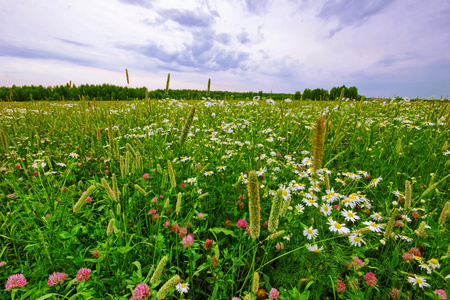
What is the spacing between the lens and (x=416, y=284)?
5.38 ft

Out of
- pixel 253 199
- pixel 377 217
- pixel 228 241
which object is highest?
pixel 253 199

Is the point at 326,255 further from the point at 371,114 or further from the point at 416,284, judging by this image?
the point at 371,114

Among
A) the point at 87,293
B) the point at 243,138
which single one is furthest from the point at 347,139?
the point at 87,293

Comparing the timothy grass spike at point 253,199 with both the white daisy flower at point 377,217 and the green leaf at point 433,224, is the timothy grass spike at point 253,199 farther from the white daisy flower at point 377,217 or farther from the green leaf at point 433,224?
the green leaf at point 433,224

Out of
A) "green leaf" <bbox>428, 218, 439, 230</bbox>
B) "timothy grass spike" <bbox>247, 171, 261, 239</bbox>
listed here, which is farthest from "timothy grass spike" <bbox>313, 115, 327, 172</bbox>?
"green leaf" <bbox>428, 218, 439, 230</bbox>

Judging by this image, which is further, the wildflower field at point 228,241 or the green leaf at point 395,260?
the green leaf at point 395,260

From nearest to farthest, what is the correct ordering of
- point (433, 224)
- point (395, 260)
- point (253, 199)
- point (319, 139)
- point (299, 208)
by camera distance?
1. point (253, 199)
2. point (319, 139)
3. point (395, 260)
4. point (433, 224)
5. point (299, 208)

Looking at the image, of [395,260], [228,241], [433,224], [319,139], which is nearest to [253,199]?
[319,139]

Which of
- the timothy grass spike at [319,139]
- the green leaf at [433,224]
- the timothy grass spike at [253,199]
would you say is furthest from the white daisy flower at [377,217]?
the timothy grass spike at [253,199]

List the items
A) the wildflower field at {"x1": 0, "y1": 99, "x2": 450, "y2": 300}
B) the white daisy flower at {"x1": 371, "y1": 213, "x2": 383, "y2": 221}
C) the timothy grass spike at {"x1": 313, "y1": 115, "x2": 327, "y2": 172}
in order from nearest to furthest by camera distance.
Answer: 1. the timothy grass spike at {"x1": 313, "y1": 115, "x2": 327, "y2": 172}
2. the wildflower field at {"x1": 0, "y1": 99, "x2": 450, "y2": 300}
3. the white daisy flower at {"x1": 371, "y1": 213, "x2": 383, "y2": 221}

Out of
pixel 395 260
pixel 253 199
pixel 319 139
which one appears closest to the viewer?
pixel 253 199

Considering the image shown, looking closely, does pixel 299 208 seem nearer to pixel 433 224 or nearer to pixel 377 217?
pixel 377 217

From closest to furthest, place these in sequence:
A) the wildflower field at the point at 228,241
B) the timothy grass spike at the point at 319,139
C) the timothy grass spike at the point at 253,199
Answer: the timothy grass spike at the point at 253,199
the timothy grass spike at the point at 319,139
the wildflower field at the point at 228,241

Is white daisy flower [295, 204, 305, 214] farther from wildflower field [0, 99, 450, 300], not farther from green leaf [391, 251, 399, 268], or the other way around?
green leaf [391, 251, 399, 268]
